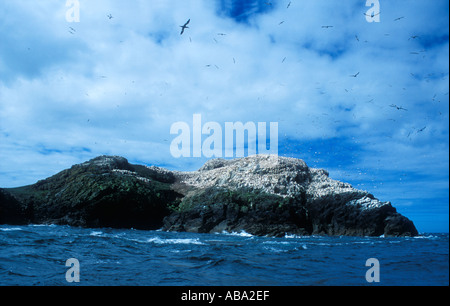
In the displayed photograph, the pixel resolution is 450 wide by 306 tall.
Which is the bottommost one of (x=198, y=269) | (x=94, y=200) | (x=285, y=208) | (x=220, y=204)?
(x=198, y=269)

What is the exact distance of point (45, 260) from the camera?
9.45 m

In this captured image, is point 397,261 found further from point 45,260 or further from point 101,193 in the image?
point 101,193

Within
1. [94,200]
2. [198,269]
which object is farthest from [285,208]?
[198,269]

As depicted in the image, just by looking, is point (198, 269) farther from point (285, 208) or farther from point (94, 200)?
point (94, 200)

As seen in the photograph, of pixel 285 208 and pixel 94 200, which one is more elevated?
pixel 94 200

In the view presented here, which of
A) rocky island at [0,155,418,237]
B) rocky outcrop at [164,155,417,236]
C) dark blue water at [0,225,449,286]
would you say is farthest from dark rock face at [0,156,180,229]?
dark blue water at [0,225,449,286]

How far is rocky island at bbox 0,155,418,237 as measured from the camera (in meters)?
30.2

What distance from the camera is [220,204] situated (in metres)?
32.8

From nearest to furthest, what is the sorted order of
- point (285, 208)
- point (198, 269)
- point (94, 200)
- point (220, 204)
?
1. point (198, 269)
2. point (285, 208)
3. point (94, 200)
4. point (220, 204)

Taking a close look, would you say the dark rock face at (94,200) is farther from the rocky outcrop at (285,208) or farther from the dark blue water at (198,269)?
the dark blue water at (198,269)

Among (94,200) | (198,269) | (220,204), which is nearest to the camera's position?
(198,269)

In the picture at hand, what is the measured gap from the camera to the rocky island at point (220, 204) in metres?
30.2
